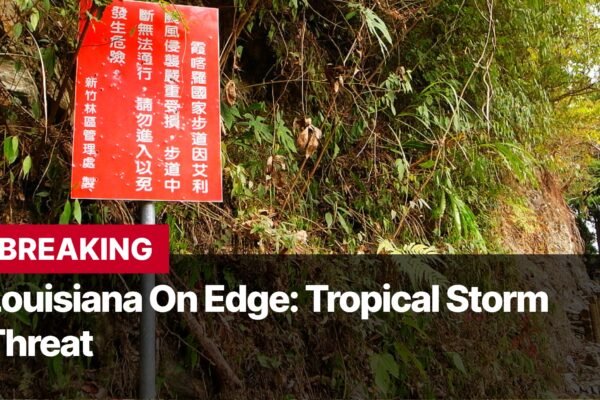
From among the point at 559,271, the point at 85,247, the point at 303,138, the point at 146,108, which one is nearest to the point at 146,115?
the point at 146,108

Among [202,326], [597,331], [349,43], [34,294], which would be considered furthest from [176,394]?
[597,331]

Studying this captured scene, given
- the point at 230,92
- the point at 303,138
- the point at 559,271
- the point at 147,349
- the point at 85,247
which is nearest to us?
the point at 147,349

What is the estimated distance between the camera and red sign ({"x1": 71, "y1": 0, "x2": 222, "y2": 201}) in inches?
96.6

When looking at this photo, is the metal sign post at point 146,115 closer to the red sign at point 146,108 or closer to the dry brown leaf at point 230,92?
the red sign at point 146,108

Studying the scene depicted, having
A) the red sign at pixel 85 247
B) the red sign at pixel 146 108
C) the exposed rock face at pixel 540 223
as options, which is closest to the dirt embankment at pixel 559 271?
the exposed rock face at pixel 540 223

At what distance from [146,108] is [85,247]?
A: 646 mm

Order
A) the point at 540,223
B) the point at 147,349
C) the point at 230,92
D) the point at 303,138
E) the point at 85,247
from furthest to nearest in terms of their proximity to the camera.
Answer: the point at 540,223
the point at 303,138
the point at 230,92
the point at 85,247
the point at 147,349

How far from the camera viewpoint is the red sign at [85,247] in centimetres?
257

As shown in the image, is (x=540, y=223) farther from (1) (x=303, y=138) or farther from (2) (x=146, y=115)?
(2) (x=146, y=115)

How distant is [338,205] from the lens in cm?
407

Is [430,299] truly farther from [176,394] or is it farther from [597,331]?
[597,331]

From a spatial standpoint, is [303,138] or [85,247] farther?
[303,138]

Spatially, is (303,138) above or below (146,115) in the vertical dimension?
above

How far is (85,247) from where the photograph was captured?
260cm
